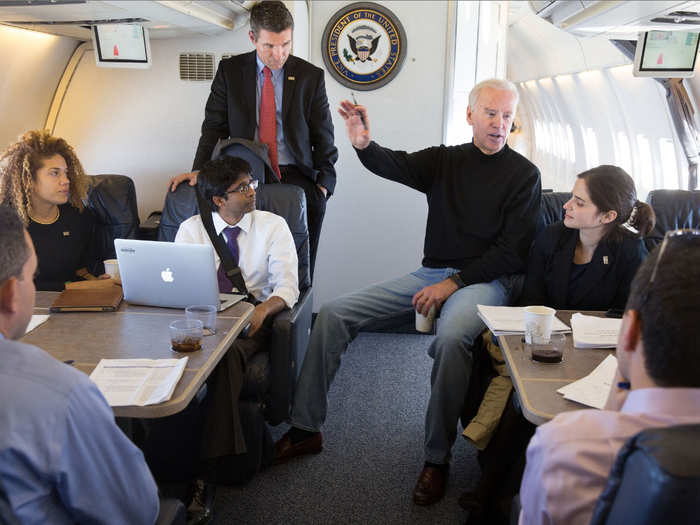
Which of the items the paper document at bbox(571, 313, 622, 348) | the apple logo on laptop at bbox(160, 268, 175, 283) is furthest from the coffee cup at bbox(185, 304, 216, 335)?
the paper document at bbox(571, 313, 622, 348)

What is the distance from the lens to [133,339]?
86.5 inches

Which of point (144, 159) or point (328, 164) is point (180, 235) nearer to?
point (328, 164)

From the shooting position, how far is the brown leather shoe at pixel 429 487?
2777 millimetres

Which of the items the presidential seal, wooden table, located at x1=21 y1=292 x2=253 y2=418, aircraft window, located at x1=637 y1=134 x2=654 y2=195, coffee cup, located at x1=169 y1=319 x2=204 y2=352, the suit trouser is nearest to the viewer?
wooden table, located at x1=21 y1=292 x2=253 y2=418

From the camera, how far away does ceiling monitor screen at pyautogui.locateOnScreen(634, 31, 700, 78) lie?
4.11 metres

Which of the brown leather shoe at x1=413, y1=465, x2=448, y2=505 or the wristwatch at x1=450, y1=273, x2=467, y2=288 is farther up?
the wristwatch at x1=450, y1=273, x2=467, y2=288

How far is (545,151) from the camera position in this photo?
58.3 feet

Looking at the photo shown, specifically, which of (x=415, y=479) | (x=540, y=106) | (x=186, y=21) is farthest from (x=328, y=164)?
(x=540, y=106)

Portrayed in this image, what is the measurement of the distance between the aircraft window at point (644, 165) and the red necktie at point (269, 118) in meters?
7.43

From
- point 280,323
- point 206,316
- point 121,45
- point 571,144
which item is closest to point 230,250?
point 280,323

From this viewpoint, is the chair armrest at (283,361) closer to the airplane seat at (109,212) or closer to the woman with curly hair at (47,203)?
the woman with curly hair at (47,203)

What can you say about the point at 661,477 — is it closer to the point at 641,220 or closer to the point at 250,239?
the point at 641,220

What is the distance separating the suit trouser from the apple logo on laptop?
164 cm

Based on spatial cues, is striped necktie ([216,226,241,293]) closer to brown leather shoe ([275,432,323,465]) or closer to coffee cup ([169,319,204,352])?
brown leather shoe ([275,432,323,465])
